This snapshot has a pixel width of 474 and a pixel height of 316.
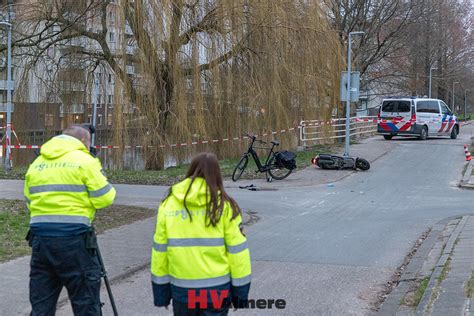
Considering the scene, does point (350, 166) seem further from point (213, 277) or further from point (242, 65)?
point (213, 277)

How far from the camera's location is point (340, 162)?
67.9 ft

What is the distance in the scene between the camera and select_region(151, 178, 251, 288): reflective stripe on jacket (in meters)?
3.96

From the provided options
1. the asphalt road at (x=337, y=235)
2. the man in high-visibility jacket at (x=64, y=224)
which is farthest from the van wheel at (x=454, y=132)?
the man in high-visibility jacket at (x=64, y=224)

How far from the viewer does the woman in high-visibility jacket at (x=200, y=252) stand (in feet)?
13.0

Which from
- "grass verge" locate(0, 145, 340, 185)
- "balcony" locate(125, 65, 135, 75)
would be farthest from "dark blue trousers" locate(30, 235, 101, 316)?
"balcony" locate(125, 65, 135, 75)

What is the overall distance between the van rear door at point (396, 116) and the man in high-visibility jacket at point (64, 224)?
28.4 metres

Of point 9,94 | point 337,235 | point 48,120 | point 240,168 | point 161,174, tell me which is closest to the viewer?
point 337,235

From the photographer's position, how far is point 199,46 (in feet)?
69.2

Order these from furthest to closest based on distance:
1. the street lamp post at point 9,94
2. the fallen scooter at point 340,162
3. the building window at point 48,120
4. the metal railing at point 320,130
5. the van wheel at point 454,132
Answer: the van wheel at point 454,132 → the metal railing at point 320,130 → the building window at point 48,120 → the street lamp post at point 9,94 → the fallen scooter at point 340,162

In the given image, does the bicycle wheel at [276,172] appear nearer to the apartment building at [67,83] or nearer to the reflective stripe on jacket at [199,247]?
the apartment building at [67,83]

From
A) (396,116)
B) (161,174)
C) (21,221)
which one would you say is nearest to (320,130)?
(396,116)

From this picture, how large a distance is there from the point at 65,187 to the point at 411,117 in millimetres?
28725

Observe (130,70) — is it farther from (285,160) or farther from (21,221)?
(21,221)

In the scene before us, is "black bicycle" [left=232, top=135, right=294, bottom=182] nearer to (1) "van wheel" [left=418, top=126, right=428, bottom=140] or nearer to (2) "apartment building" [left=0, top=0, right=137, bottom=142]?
(2) "apartment building" [left=0, top=0, right=137, bottom=142]
